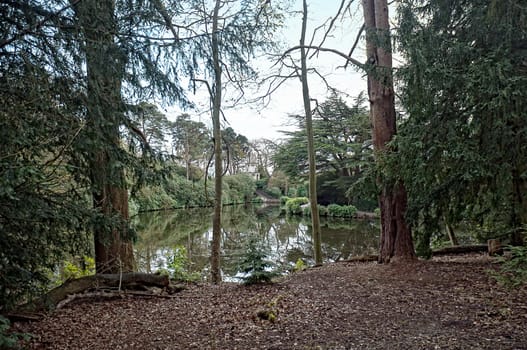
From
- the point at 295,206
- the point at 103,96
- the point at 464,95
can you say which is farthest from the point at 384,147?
the point at 295,206

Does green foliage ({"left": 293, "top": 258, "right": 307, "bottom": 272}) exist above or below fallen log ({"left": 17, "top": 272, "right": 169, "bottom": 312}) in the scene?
below

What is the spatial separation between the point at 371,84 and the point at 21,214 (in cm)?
452

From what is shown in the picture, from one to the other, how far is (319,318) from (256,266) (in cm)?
157

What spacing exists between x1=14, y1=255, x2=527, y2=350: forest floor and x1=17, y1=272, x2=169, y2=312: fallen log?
6.0 inches

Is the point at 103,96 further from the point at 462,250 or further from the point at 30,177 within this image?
the point at 462,250

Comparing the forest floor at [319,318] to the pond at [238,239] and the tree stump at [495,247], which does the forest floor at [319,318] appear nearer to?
the tree stump at [495,247]

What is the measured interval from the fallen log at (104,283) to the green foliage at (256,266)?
107 cm

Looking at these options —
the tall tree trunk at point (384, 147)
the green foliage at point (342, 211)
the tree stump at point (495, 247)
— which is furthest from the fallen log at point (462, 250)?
the green foliage at point (342, 211)

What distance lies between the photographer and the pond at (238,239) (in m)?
8.43

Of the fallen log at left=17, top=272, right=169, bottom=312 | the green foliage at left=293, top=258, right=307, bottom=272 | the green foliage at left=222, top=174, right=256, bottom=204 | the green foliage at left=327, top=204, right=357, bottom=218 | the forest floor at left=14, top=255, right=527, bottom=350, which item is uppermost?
the green foliage at left=222, top=174, right=256, bottom=204

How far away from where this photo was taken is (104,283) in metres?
3.92

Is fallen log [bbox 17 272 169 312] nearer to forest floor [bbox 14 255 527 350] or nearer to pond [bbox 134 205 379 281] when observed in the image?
forest floor [bbox 14 255 527 350]

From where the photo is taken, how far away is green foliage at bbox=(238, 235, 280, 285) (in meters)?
4.22

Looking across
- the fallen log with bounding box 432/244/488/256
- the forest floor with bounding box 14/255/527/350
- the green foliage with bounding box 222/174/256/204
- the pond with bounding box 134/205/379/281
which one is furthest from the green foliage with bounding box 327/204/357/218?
the forest floor with bounding box 14/255/527/350
